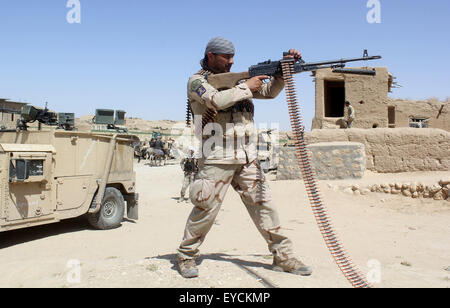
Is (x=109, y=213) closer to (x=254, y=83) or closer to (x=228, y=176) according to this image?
(x=228, y=176)

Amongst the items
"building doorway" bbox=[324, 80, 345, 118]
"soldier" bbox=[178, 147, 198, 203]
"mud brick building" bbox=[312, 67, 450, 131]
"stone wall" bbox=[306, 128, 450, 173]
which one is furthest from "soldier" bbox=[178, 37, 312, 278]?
"building doorway" bbox=[324, 80, 345, 118]

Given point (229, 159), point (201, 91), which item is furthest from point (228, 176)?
point (201, 91)

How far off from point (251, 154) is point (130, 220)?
17.8 ft

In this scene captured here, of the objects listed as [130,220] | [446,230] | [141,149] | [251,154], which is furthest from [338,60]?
[141,149]

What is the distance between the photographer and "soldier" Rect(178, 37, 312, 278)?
3.24 meters

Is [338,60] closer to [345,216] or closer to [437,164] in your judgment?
[345,216]

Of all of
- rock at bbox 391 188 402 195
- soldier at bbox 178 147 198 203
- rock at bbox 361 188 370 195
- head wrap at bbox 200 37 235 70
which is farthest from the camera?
soldier at bbox 178 147 198 203

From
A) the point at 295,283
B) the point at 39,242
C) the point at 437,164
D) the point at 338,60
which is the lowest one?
the point at 39,242

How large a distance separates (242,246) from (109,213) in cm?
289

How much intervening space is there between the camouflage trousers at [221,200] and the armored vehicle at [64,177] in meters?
3.37

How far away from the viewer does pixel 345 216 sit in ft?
25.0

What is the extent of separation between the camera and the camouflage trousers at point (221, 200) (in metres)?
3.26

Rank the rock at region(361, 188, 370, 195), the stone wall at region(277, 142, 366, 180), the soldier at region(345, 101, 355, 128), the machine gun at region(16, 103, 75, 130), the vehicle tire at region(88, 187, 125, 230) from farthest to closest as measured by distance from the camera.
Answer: the soldier at region(345, 101, 355, 128) → the stone wall at region(277, 142, 366, 180) → the rock at region(361, 188, 370, 195) → the vehicle tire at region(88, 187, 125, 230) → the machine gun at region(16, 103, 75, 130)

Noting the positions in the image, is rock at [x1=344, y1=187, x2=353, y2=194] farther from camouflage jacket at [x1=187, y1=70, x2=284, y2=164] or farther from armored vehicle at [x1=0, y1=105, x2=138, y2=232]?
camouflage jacket at [x1=187, y1=70, x2=284, y2=164]
